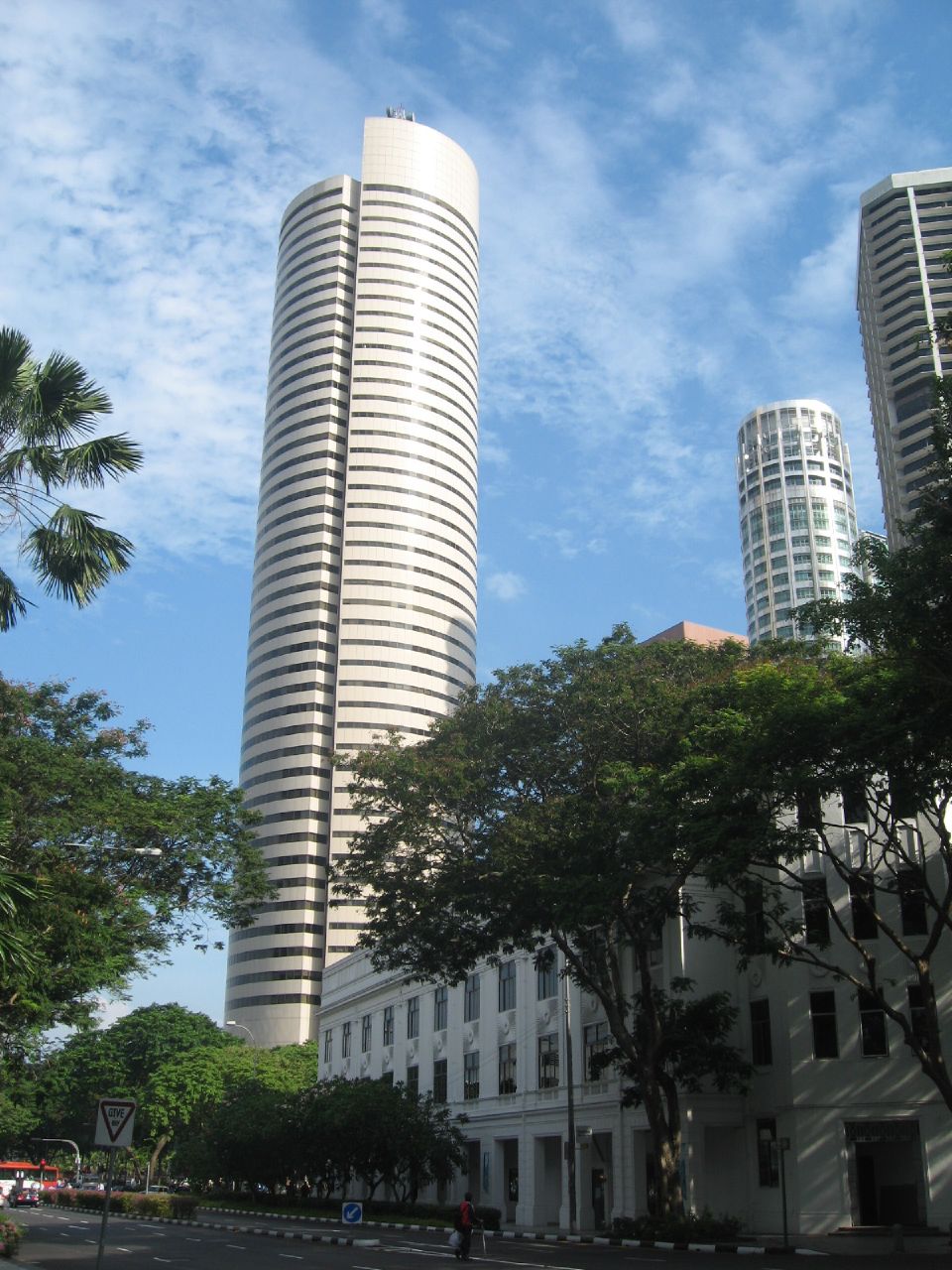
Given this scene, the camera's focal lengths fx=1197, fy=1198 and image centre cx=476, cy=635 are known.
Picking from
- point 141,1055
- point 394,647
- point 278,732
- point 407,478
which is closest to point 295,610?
point 394,647

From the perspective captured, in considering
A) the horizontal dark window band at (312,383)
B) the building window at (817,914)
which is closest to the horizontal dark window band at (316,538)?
the horizontal dark window band at (312,383)

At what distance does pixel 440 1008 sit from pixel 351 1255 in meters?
29.6

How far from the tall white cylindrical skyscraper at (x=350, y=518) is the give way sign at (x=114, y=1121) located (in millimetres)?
116540

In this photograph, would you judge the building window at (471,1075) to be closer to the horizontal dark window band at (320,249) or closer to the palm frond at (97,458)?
the palm frond at (97,458)

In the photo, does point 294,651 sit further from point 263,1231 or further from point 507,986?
point 263,1231

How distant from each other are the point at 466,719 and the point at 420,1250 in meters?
14.5

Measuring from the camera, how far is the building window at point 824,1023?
121 feet

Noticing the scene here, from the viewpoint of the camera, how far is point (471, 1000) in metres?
56.1

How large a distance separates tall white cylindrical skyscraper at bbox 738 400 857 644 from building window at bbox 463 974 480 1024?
13023cm

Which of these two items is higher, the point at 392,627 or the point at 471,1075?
the point at 392,627

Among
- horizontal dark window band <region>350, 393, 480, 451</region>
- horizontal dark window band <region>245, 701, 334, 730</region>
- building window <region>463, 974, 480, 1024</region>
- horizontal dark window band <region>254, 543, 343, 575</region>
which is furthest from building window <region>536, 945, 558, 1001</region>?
horizontal dark window band <region>350, 393, 480, 451</region>

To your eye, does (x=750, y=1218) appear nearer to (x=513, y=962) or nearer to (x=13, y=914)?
(x=513, y=962)

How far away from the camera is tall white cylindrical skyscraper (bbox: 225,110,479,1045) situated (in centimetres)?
13650

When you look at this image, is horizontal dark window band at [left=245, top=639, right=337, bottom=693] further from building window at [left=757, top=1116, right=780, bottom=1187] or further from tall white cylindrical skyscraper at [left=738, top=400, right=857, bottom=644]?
building window at [left=757, top=1116, right=780, bottom=1187]
